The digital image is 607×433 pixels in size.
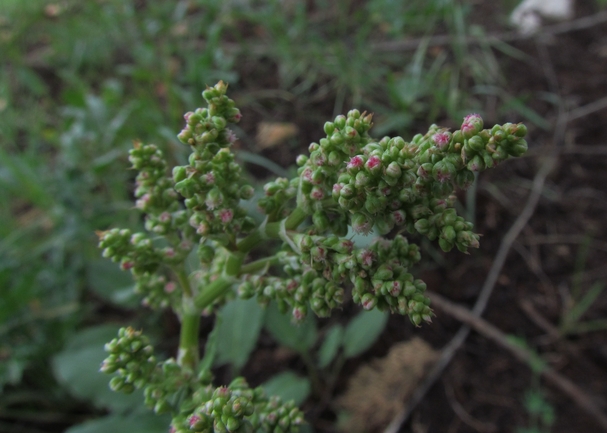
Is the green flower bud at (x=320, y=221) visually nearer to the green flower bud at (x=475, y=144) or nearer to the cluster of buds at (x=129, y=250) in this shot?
the green flower bud at (x=475, y=144)

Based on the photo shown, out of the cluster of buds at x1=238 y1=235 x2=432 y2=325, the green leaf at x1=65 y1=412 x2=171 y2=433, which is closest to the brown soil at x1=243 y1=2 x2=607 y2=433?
the green leaf at x1=65 y1=412 x2=171 y2=433

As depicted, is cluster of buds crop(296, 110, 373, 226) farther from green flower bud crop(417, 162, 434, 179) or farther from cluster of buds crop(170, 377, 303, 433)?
cluster of buds crop(170, 377, 303, 433)

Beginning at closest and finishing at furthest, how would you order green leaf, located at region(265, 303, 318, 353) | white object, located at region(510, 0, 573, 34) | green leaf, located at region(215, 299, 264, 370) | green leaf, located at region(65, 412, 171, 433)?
green leaf, located at region(65, 412, 171, 433) → green leaf, located at region(215, 299, 264, 370) → green leaf, located at region(265, 303, 318, 353) → white object, located at region(510, 0, 573, 34)

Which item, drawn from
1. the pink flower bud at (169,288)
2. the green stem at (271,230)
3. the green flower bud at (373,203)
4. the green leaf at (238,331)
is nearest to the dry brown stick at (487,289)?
the green leaf at (238,331)

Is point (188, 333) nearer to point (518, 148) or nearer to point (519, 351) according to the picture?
point (518, 148)

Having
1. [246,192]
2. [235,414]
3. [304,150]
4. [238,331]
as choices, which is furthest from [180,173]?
[304,150]

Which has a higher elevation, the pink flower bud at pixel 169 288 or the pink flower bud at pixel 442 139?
the pink flower bud at pixel 442 139
